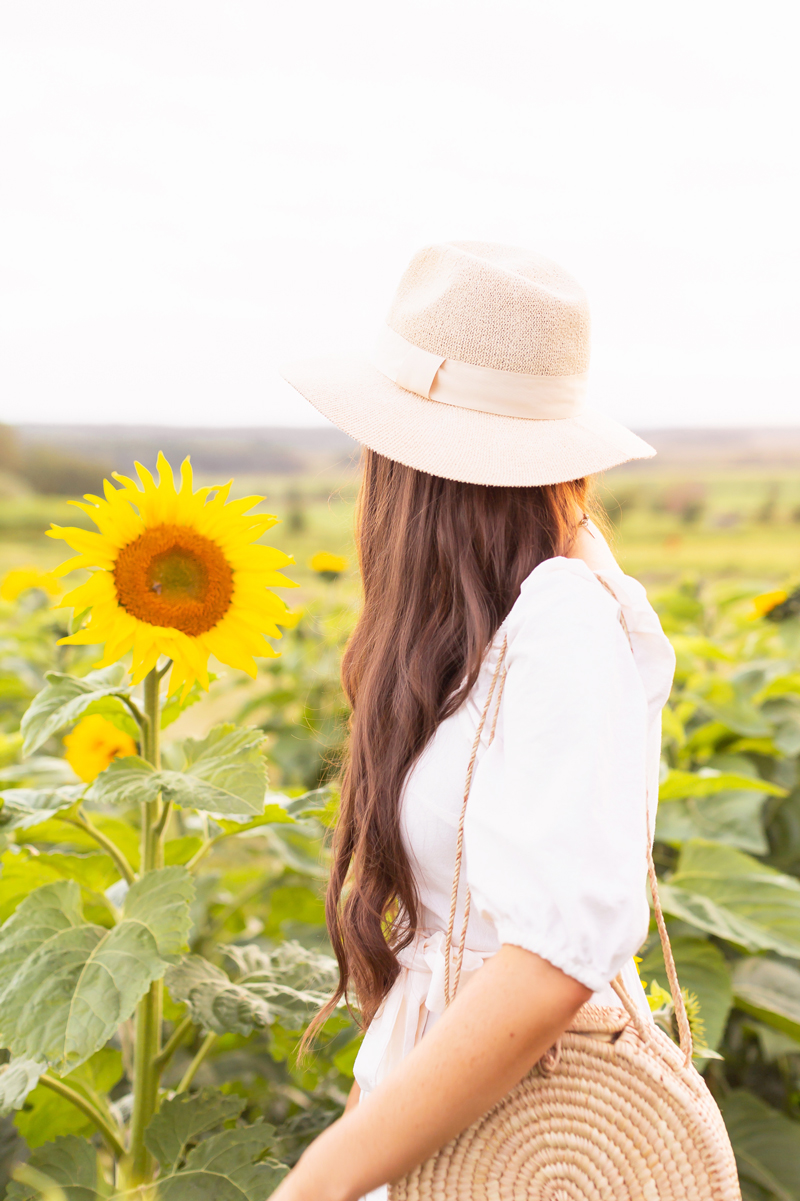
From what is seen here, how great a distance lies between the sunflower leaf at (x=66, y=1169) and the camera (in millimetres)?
902

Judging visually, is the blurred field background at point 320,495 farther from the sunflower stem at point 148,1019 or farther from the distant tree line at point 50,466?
the sunflower stem at point 148,1019

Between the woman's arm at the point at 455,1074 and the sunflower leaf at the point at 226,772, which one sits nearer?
the woman's arm at the point at 455,1074

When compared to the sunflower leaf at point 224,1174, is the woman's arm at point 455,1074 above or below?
above

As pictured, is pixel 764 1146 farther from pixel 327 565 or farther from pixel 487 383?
pixel 327 565

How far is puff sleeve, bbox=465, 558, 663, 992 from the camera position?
1.68 feet

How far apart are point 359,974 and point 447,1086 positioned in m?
0.30

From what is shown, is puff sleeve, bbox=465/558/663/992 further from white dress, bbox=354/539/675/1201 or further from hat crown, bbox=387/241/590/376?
hat crown, bbox=387/241/590/376

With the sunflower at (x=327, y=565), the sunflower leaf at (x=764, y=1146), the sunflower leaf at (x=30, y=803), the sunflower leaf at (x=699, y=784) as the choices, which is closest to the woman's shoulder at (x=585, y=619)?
the sunflower leaf at (x=30, y=803)

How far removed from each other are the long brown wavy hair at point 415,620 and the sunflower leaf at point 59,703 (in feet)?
0.92

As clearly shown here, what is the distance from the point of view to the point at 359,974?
81cm

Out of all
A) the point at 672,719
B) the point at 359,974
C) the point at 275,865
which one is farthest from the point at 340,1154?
the point at 275,865

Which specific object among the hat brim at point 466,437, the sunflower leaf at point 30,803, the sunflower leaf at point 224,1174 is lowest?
the sunflower leaf at point 224,1174

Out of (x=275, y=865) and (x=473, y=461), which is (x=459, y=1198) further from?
(x=275, y=865)

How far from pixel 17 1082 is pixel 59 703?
362 millimetres
